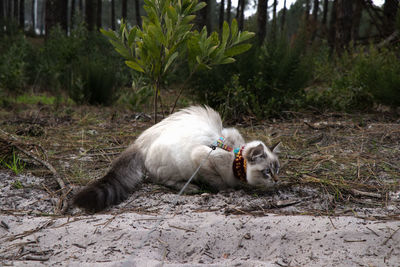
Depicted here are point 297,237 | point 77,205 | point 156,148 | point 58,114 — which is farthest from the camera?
point 58,114

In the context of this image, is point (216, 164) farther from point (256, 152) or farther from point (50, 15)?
point (50, 15)

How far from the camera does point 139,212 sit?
237 centimetres

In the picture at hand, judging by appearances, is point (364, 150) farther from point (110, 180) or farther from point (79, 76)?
point (79, 76)

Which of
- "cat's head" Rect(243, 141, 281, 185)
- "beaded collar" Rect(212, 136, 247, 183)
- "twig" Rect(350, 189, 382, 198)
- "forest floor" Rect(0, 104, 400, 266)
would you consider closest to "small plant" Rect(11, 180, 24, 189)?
"forest floor" Rect(0, 104, 400, 266)

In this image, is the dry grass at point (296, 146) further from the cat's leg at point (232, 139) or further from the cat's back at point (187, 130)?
the cat's back at point (187, 130)

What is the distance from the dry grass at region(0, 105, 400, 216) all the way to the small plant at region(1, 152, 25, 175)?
52mm

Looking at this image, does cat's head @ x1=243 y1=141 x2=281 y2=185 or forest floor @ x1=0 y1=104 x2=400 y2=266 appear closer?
forest floor @ x1=0 y1=104 x2=400 y2=266

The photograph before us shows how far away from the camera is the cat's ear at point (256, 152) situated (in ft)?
9.21

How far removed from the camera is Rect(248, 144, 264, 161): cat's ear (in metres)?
2.81

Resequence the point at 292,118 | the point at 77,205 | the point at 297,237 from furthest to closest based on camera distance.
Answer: the point at 292,118
the point at 77,205
the point at 297,237

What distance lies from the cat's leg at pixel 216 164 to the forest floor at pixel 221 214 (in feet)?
0.45

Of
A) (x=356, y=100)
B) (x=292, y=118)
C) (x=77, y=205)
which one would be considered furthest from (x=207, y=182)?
(x=356, y=100)

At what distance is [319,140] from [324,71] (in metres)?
3.74

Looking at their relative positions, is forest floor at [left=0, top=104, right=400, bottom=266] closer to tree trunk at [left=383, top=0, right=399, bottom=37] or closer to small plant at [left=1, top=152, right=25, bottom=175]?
small plant at [left=1, top=152, right=25, bottom=175]
